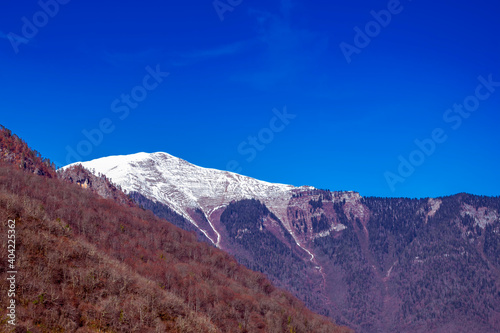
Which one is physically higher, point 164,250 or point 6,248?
point 164,250

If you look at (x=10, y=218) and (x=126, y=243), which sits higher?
(x=126, y=243)

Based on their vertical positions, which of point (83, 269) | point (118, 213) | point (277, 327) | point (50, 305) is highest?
point (118, 213)

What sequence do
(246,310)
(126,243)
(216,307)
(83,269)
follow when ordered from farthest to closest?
(126,243)
(246,310)
(216,307)
(83,269)

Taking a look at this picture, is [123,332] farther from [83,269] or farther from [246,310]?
[246,310]

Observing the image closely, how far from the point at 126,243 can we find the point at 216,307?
1974 inches

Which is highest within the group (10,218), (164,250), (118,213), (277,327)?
(118,213)

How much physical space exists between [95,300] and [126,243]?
286 ft

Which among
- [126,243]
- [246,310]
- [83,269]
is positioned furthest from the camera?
[126,243]

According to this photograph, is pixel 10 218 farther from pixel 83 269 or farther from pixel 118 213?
pixel 118 213

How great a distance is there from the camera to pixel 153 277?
112 metres

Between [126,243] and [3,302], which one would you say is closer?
[3,302]

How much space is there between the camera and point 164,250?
163375 mm

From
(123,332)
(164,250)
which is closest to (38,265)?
(123,332)

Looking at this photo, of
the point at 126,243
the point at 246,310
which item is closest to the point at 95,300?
the point at 246,310
